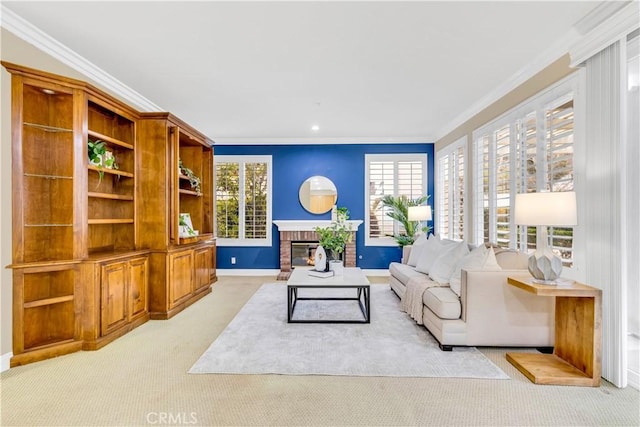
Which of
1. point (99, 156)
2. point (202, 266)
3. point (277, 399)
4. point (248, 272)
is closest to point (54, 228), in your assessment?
point (99, 156)

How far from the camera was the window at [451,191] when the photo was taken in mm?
5203

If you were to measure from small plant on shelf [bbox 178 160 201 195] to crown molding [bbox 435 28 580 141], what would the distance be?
13.9 ft

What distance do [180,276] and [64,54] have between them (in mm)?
2673

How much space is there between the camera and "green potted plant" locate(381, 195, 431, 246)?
5.83 m

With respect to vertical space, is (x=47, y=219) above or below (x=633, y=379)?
above

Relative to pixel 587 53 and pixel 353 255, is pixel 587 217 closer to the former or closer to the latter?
pixel 587 53

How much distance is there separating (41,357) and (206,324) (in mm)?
1425

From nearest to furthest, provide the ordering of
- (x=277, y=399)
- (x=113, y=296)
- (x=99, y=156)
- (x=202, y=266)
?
(x=277, y=399) < (x=113, y=296) < (x=99, y=156) < (x=202, y=266)

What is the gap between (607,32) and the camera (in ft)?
7.48

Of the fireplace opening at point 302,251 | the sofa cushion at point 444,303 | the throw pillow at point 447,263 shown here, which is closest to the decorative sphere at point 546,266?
the sofa cushion at point 444,303

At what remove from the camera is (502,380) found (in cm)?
240

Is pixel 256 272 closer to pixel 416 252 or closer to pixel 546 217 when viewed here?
pixel 416 252

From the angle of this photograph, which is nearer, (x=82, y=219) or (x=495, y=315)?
(x=495, y=315)

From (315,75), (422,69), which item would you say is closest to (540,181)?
(422,69)
